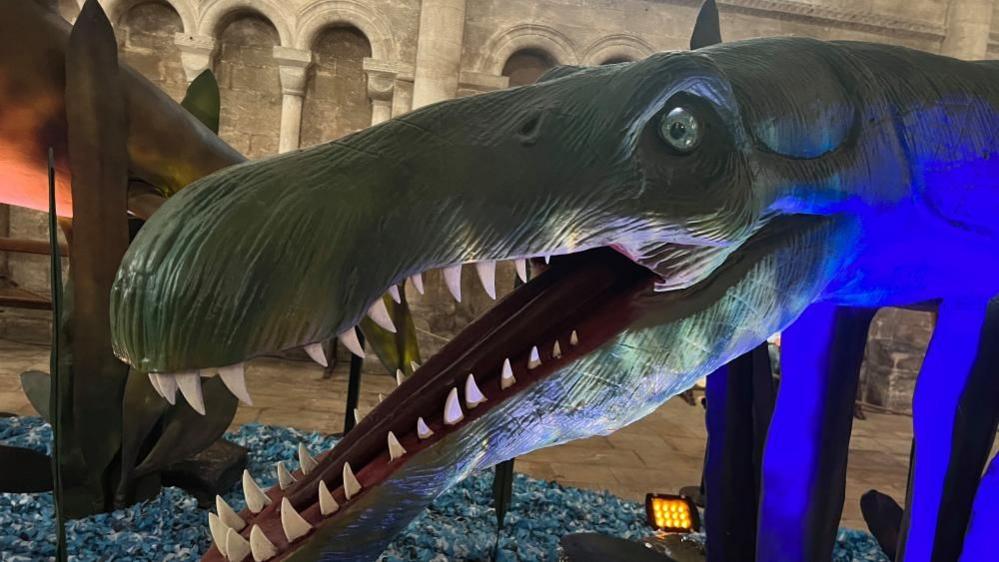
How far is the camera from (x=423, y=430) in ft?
2.61

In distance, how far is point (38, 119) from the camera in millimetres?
1960

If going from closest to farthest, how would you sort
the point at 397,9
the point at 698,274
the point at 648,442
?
the point at 698,274 → the point at 648,442 → the point at 397,9

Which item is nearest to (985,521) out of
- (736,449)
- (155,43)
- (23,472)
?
→ (736,449)

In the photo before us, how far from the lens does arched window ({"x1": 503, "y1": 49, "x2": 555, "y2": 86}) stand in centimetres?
709

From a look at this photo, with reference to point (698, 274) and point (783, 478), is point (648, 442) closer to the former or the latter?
point (783, 478)

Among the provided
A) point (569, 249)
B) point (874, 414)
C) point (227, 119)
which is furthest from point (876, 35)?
point (569, 249)

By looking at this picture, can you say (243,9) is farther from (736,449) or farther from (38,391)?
(736,449)

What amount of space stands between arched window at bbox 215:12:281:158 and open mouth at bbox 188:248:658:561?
6.53 m

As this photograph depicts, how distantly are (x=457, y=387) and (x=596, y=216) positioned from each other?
0.99 feet

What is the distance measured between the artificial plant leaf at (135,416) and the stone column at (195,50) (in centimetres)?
505

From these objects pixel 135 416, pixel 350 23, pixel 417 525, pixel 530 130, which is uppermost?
pixel 350 23

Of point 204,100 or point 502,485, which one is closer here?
point 502,485

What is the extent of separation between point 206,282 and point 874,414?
25.4 feet

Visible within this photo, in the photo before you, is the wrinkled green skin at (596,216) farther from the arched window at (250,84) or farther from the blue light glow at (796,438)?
the arched window at (250,84)
